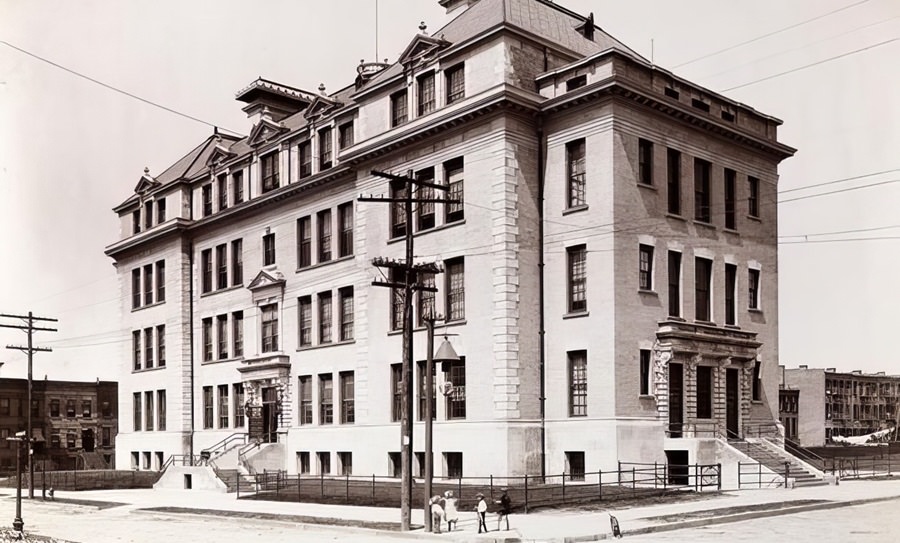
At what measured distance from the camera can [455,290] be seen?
43.2 metres

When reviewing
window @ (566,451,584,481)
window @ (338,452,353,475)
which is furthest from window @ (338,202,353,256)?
window @ (566,451,584,481)

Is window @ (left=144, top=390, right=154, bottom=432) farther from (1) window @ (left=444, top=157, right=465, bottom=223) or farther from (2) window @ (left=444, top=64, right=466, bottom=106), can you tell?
(2) window @ (left=444, top=64, right=466, bottom=106)

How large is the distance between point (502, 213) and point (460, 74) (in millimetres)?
7032

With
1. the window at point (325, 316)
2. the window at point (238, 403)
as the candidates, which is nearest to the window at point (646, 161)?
the window at point (325, 316)

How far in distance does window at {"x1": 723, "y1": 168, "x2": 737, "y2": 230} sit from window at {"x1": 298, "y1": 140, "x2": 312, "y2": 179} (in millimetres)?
21979

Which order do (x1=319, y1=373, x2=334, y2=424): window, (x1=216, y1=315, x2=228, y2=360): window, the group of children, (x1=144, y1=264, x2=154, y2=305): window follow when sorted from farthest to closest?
1. (x1=144, y1=264, x2=154, y2=305): window
2. (x1=216, y1=315, x2=228, y2=360): window
3. (x1=319, y1=373, x2=334, y2=424): window
4. the group of children

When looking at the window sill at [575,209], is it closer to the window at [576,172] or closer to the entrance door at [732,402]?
the window at [576,172]

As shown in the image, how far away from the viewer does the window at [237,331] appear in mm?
59688

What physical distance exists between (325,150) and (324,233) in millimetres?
4385

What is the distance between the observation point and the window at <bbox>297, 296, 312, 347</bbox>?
5391 cm

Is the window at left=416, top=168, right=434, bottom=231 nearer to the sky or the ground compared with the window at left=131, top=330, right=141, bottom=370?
nearer to the sky

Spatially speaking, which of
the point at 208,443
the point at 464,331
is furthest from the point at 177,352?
the point at 464,331

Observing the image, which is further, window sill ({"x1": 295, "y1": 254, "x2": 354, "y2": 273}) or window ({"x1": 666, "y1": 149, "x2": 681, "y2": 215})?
window sill ({"x1": 295, "y1": 254, "x2": 354, "y2": 273})

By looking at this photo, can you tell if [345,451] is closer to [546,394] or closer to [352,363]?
[352,363]
